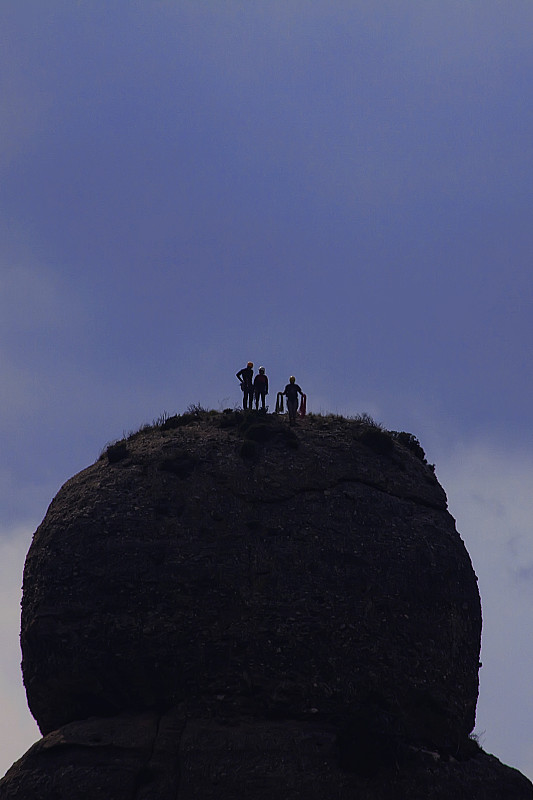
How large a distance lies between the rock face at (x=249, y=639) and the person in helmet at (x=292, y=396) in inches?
99.7

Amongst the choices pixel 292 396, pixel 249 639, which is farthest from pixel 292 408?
pixel 249 639

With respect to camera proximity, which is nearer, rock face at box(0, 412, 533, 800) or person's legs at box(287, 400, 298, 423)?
rock face at box(0, 412, 533, 800)

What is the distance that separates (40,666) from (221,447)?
23.2 ft

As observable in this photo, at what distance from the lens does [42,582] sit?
85.8 feet

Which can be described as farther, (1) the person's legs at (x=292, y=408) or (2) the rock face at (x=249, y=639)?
(1) the person's legs at (x=292, y=408)

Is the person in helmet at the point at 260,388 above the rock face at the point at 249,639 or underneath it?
above

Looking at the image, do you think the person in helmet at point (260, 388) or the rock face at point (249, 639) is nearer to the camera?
the rock face at point (249, 639)

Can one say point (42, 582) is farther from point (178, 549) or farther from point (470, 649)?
point (470, 649)

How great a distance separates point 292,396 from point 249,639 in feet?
27.0

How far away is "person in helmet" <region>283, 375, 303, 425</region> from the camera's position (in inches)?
1190

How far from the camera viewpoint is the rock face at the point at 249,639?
2338 centimetres

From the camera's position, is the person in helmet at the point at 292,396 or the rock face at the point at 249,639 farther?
the person in helmet at the point at 292,396

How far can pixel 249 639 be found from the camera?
24547 millimetres

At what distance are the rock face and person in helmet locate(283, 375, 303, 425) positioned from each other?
8.31 feet
